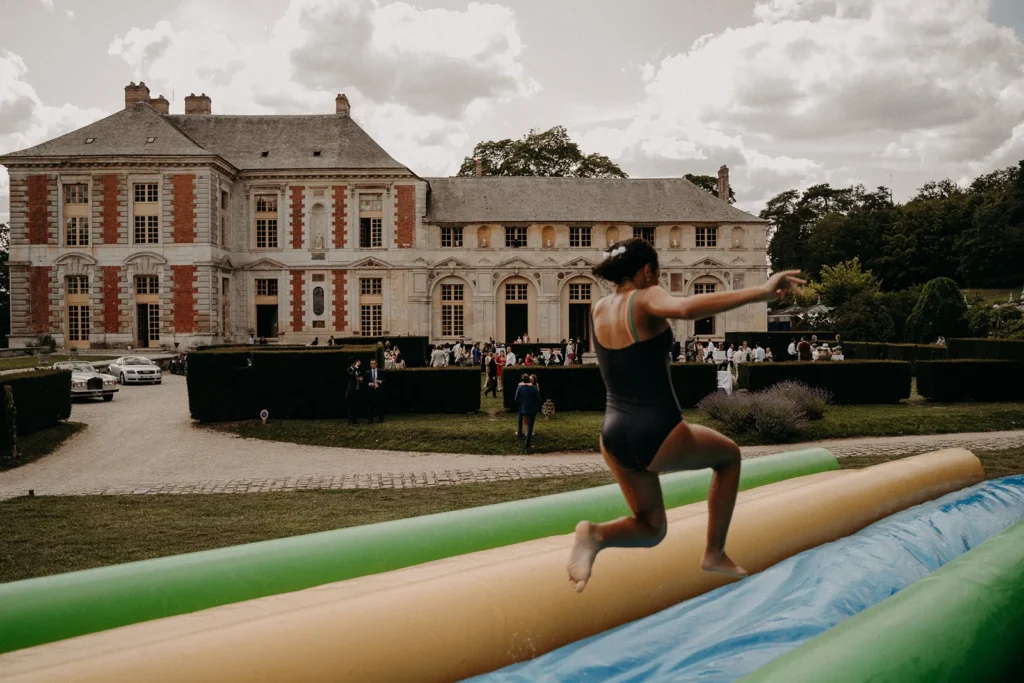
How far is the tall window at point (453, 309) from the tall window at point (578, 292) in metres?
6.60

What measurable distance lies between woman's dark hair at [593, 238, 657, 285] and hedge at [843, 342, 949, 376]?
28.9 m

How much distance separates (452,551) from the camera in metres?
4.73

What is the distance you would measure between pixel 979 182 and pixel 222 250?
243ft

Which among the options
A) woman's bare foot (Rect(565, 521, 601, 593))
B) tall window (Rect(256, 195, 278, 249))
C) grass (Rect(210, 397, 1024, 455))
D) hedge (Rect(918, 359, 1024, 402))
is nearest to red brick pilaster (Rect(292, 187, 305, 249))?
tall window (Rect(256, 195, 278, 249))

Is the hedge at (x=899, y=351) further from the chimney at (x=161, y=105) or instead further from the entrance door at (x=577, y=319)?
the chimney at (x=161, y=105)

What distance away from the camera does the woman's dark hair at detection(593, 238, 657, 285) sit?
8.75ft

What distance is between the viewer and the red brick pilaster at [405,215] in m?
48.8

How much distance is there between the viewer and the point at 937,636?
3.30 metres

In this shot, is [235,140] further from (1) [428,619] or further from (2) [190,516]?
(1) [428,619]

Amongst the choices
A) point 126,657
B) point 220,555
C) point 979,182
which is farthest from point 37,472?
point 979,182

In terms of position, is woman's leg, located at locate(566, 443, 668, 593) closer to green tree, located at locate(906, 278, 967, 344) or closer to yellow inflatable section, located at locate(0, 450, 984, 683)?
yellow inflatable section, located at locate(0, 450, 984, 683)

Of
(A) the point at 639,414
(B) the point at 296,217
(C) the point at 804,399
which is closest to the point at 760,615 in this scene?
(A) the point at 639,414

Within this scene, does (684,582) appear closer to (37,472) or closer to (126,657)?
(126,657)

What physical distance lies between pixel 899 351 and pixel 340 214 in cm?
3248
